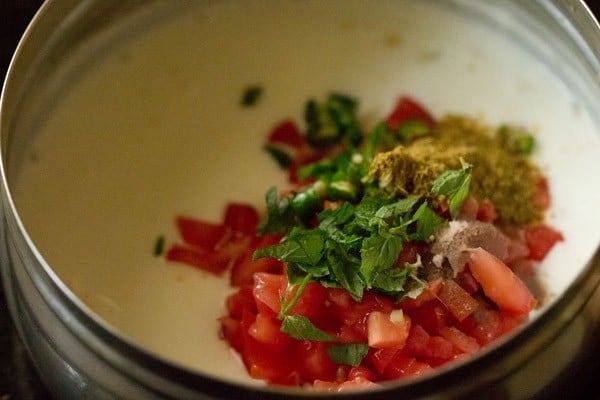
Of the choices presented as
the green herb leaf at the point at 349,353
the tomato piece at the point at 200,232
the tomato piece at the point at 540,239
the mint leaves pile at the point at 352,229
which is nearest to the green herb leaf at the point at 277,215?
the mint leaves pile at the point at 352,229

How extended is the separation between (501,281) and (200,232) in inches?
18.3

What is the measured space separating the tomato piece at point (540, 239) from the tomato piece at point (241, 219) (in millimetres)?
416

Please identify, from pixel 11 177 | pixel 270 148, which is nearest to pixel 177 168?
pixel 270 148

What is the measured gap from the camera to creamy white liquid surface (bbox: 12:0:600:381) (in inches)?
47.0

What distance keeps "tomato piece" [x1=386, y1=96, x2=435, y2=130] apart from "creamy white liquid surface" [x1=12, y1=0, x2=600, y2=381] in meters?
0.02

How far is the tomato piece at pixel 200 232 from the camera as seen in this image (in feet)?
4.15

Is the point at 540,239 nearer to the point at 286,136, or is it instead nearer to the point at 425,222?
the point at 425,222

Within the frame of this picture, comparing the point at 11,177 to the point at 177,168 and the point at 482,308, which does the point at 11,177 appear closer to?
the point at 177,168

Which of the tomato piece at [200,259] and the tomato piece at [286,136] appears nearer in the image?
the tomato piece at [200,259]

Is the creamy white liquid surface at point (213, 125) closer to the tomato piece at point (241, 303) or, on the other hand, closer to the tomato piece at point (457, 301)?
the tomato piece at point (241, 303)

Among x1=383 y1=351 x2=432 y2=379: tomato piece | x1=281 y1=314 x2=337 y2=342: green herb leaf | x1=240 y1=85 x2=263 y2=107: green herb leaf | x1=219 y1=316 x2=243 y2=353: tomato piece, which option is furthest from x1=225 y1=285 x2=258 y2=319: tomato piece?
x1=240 y1=85 x2=263 y2=107: green herb leaf

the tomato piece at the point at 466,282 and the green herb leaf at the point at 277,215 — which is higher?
the tomato piece at the point at 466,282

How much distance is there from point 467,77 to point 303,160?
0.31 meters

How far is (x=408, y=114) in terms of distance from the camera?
136cm
